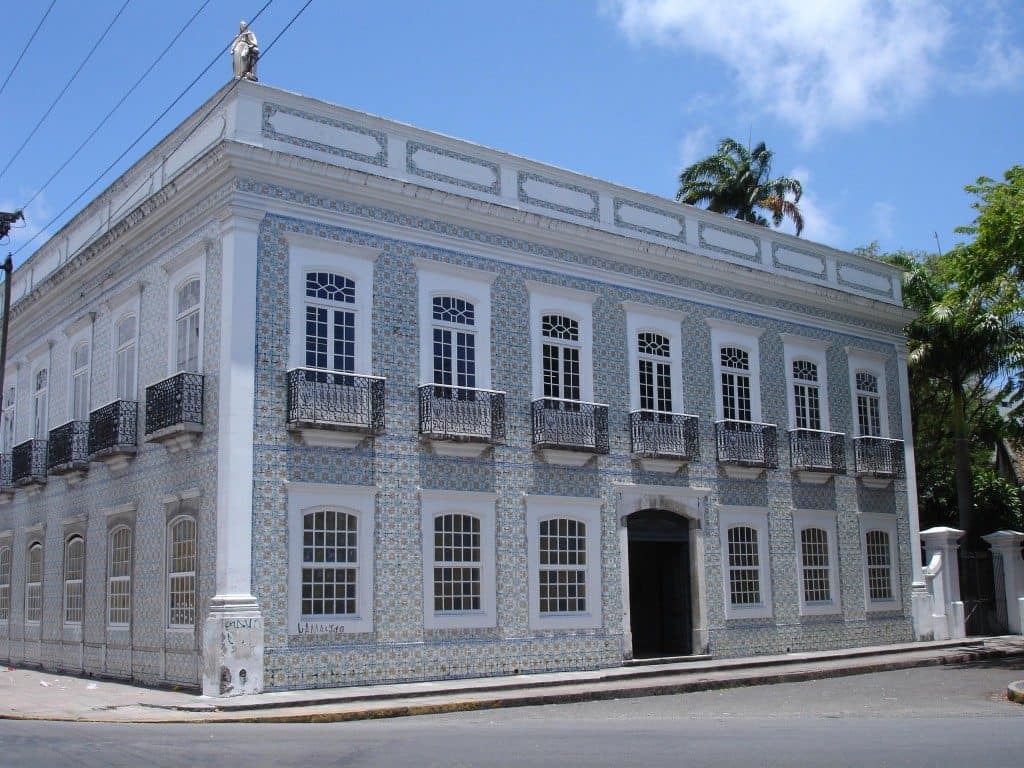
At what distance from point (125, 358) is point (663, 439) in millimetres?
9943

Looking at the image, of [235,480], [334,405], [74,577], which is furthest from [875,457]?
[74,577]

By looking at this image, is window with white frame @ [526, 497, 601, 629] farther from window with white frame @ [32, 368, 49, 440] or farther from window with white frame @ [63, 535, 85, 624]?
window with white frame @ [32, 368, 49, 440]

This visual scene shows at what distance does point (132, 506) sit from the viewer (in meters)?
19.8

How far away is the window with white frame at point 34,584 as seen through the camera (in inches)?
933

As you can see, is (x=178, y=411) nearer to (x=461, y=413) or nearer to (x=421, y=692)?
(x=461, y=413)

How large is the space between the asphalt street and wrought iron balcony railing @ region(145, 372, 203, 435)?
509cm

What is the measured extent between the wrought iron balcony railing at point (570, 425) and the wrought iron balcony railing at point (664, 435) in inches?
31.4

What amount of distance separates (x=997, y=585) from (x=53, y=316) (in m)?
22.2

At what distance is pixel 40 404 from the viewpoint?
24859 millimetres

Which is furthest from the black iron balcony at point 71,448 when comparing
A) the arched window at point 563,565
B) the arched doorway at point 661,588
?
the arched doorway at point 661,588

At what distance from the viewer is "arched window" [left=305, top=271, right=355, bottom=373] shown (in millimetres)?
18172

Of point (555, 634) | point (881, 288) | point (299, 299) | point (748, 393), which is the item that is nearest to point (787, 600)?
point (748, 393)

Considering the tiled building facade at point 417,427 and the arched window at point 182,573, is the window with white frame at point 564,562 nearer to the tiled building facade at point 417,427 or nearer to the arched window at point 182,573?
the tiled building facade at point 417,427

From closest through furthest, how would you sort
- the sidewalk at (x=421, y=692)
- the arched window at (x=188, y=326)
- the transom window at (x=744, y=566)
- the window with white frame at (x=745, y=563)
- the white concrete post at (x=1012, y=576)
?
the sidewalk at (x=421, y=692) < the arched window at (x=188, y=326) < the window with white frame at (x=745, y=563) < the transom window at (x=744, y=566) < the white concrete post at (x=1012, y=576)
